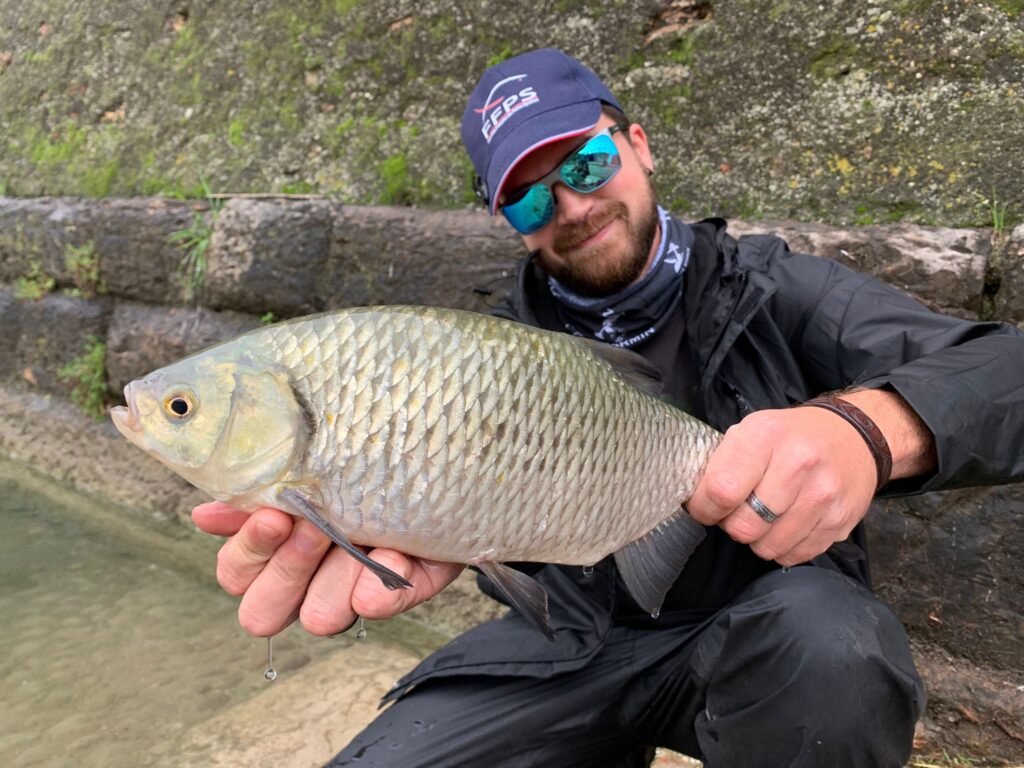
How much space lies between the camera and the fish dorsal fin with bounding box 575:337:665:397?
63.8 inches

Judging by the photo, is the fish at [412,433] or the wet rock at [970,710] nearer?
the fish at [412,433]

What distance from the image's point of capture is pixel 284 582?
150 cm

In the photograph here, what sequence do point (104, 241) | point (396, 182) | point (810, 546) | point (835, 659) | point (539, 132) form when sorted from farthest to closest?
point (104, 241) < point (396, 182) < point (539, 132) < point (835, 659) < point (810, 546)

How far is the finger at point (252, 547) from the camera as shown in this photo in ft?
4.54

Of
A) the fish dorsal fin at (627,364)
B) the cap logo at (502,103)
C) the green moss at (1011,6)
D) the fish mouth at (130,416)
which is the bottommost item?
the fish dorsal fin at (627,364)

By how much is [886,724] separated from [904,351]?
743 millimetres

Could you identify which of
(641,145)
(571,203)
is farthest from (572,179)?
(641,145)

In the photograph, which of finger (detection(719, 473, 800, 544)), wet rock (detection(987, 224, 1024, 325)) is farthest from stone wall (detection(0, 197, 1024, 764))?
finger (detection(719, 473, 800, 544))

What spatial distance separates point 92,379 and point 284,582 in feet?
9.69

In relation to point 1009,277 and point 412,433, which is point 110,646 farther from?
point 1009,277

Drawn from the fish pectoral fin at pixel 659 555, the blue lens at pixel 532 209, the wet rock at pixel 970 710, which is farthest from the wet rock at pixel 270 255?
the wet rock at pixel 970 710

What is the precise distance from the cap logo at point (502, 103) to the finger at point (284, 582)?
3.99 feet

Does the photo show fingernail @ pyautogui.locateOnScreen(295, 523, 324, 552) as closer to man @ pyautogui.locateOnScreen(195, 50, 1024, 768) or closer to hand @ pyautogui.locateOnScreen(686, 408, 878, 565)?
man @ pyautogui.locateOnScreen(195, 50, 1024, 768)

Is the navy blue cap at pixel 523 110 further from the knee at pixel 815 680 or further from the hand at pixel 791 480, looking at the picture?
the knee at pixel 815 680
